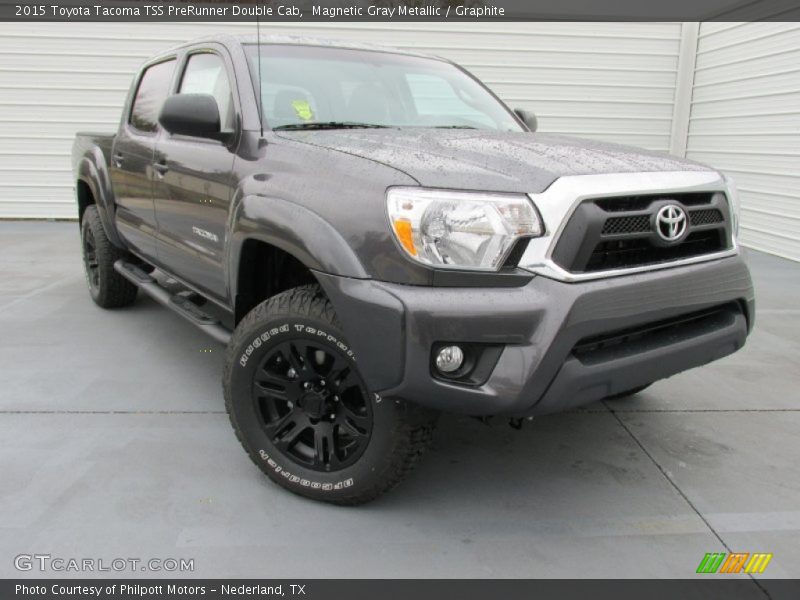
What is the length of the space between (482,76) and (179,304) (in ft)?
24.8

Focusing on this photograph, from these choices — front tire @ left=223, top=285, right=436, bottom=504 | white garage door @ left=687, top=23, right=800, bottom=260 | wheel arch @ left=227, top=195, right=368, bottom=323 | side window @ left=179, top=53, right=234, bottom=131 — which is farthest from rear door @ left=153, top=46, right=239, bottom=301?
white garage door @ left=687, top=23, right=800, bottom=260

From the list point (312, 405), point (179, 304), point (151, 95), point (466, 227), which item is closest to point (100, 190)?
point (151, 95)

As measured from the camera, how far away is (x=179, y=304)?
3.49 m

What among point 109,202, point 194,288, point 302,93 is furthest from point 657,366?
point 109,202

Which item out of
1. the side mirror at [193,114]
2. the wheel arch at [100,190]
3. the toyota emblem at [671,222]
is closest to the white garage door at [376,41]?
the wheel arch at [100,190]

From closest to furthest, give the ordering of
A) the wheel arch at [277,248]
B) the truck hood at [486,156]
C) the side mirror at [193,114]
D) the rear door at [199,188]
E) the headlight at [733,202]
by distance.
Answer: the truck hood at [486,156] → the wheel arch at [277,248] → the headlight at [733,202] → the side mirror at [193,114] → the rear door at [199,188]

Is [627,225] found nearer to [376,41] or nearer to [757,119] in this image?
[757,119]

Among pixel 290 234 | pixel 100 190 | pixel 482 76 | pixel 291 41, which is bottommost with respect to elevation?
pixel 100 190

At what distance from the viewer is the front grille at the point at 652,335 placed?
2.04 metres

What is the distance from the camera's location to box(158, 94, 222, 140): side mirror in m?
2.67

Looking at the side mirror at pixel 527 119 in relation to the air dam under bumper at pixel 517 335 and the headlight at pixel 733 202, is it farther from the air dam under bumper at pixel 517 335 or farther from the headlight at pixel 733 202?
the air dam under bumper at pixel 517 335

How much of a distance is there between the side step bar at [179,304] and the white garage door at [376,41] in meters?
6.31

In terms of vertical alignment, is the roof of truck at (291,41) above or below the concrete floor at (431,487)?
above

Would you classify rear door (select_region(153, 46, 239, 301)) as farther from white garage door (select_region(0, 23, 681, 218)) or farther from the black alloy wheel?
white garage door (select_region(0, 23, 681, 218))
